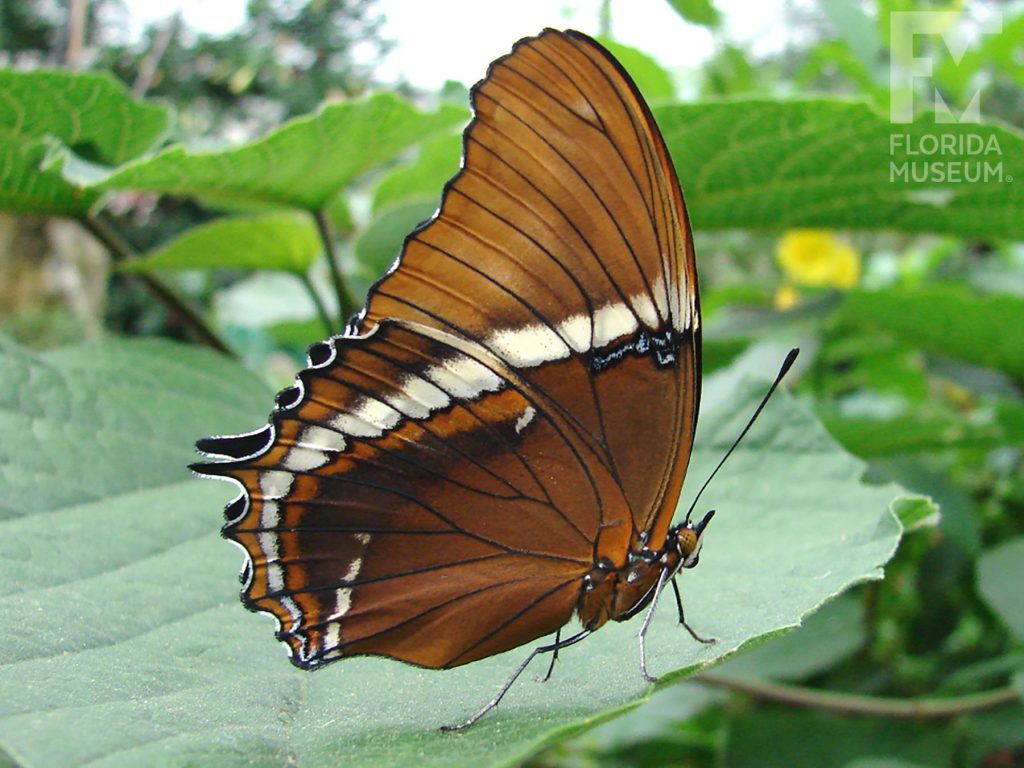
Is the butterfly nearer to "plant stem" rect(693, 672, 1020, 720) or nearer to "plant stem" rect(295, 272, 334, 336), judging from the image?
"plant stem" rect(295, 272, 334, 336)

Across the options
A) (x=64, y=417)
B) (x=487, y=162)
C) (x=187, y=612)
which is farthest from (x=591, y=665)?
(x=64, y=417)

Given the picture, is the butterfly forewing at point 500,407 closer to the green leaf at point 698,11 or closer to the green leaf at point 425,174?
the green leaf at point 425,174

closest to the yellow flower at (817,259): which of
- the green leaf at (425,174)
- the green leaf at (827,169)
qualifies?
the green leaf at (827,169)

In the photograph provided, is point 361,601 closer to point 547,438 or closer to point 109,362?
point 547,438

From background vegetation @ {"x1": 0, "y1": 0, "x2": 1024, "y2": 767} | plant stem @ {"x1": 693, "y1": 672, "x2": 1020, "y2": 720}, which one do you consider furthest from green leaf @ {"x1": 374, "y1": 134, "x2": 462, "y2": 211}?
plant stem @ {"x1": 693, "y1": 672, "x2": 1020, "y2": 720}

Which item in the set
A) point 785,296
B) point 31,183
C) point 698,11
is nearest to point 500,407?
point 31,183

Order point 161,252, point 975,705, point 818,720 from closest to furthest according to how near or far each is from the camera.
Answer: point 161,252 → point 975,705 → point 818,720

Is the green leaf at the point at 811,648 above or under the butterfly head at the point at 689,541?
under
